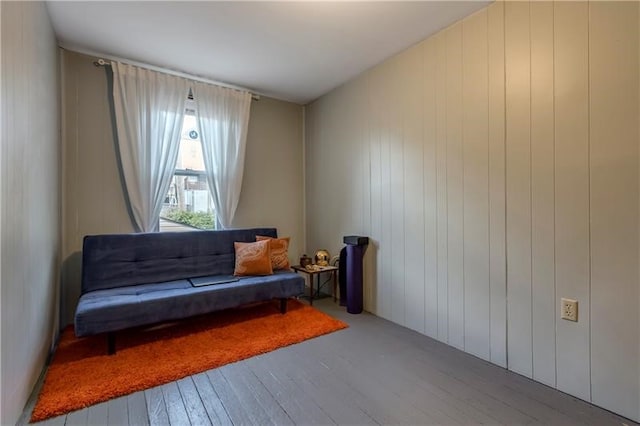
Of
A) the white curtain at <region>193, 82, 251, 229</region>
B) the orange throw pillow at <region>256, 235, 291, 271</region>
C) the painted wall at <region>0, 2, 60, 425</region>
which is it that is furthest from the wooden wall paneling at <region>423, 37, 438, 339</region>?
the painted wall at <region>0, 2, 60, 425</region>

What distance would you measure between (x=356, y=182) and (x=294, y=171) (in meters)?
1.12

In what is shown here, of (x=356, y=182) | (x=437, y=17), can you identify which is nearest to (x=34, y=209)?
(x=356, y=182)

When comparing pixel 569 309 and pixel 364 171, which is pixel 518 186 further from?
pixel 364 171

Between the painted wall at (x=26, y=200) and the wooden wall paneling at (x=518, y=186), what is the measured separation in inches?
106

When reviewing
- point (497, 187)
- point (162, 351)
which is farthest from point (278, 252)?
point (497, 187)

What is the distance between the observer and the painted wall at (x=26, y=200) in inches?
52.1

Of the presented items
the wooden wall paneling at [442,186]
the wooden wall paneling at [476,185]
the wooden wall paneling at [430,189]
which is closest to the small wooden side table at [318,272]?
the wooden wall paneling at [430,189]

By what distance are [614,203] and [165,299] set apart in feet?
9.43

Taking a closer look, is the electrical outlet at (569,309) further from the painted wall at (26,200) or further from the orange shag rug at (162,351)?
the painted wall at (26,200)

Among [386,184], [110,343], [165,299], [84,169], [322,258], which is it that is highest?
[84,169]

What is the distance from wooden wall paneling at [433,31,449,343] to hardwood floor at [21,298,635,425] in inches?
12.0

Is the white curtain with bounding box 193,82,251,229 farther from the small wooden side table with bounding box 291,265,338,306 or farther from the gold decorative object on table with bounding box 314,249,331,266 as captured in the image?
the gold decorative object on table with bounding box 314,249,331,266

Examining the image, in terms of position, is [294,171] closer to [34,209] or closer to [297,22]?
[297,22]

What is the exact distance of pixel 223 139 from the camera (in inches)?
132
